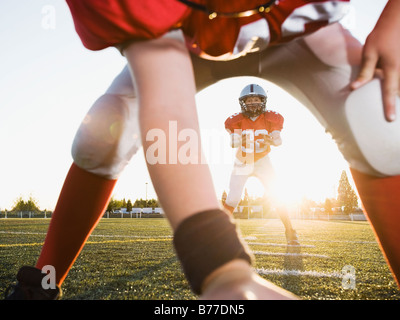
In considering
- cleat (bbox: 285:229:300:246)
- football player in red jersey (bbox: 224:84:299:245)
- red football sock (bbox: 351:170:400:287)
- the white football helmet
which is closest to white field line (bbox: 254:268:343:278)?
red football sock (bbox: 351:170:400:287)

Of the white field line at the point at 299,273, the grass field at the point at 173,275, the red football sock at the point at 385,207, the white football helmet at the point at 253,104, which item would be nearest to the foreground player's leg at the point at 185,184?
the red football sock at the point at 385,207

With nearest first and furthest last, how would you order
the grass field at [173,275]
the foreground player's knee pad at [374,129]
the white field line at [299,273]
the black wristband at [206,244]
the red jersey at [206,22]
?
the black wristband at [206,244] → the red jersey at [206,22] → the foreground player's knee pad at [374,129] → the grass field at [173,275] → the white field line at [299,273]

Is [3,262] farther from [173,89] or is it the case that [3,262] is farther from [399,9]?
[399,9]

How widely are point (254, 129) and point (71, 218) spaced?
489 cm

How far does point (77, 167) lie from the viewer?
104cm

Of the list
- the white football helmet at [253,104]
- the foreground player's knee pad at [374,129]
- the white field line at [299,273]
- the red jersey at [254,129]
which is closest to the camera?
the foreground player's knee pad at [374,129]

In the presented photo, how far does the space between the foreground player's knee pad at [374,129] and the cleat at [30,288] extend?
3.02ft

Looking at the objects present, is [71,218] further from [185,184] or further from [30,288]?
[185,184]

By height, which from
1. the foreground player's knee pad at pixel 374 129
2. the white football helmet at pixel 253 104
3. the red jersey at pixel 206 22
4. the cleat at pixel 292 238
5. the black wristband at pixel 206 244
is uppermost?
the white football helmet at pixel 253 104

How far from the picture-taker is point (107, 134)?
91 centimetres

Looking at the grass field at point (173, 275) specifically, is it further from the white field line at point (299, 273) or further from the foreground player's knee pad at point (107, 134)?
the foreground player's knee pad at point (107, 134)

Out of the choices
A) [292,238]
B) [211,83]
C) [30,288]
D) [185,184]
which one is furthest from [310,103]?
[292,238]

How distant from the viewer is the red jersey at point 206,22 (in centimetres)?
61
